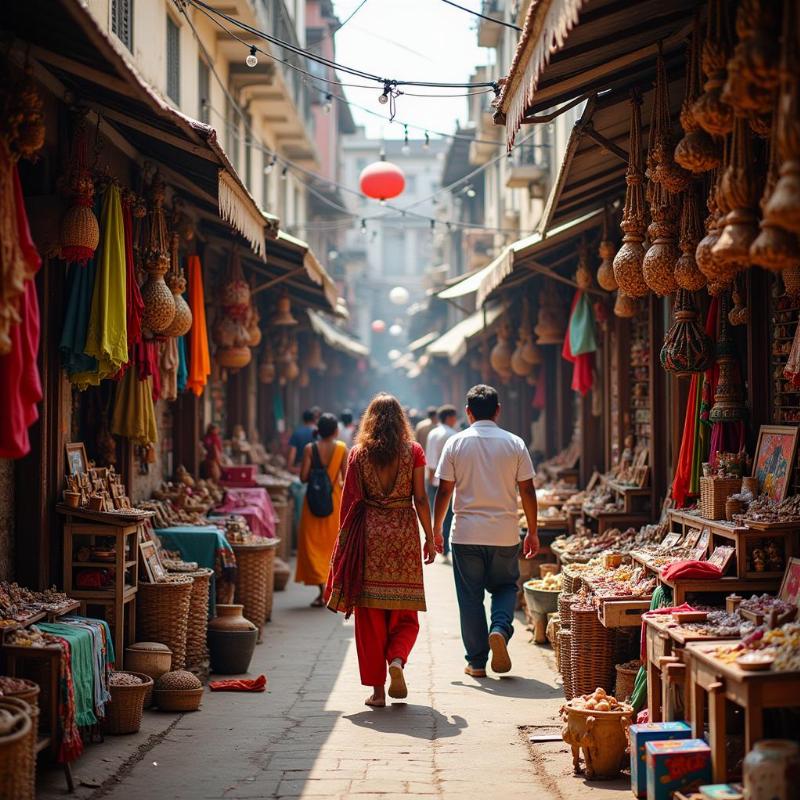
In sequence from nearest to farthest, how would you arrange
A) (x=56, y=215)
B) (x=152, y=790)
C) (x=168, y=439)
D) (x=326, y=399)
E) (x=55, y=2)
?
(x=55, y=2)
(x=152, y=790)
(x=56, y=215)
(x=168, y=439)
(x=326, y=399)

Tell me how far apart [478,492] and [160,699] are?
2.63 metres

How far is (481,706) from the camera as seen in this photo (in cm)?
743

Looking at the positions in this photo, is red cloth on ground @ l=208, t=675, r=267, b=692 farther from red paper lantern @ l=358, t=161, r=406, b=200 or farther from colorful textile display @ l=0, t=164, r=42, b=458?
red paper lantern @ l=358, t=161, r=406, b=200

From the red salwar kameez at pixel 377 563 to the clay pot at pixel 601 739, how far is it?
1.81 metres

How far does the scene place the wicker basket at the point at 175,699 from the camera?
7.27 metres

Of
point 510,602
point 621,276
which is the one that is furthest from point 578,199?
point 510,602

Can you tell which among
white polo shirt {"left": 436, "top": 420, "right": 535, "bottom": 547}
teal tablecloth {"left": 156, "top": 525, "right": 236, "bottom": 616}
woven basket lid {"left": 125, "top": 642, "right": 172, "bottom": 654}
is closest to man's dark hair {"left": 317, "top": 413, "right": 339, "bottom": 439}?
teal tablecloth {"left": 156, "top": 525, "right": 236, "bottom": 616}

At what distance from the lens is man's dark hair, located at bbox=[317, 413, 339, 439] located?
11453 millimetres

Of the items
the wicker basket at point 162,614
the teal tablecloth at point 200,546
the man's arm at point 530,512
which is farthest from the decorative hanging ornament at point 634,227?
the teal tablecloth at point 200,546

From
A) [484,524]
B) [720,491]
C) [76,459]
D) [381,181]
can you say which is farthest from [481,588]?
[381,181]

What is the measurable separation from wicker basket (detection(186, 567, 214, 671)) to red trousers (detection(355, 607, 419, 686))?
146 centimetres

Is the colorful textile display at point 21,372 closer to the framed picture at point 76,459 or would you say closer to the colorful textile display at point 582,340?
the framed picture at point 76,459

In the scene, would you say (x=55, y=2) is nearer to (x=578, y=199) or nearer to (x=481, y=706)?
(x=481, y=706)

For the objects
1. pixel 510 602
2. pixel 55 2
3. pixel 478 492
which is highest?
pixel 55 2
